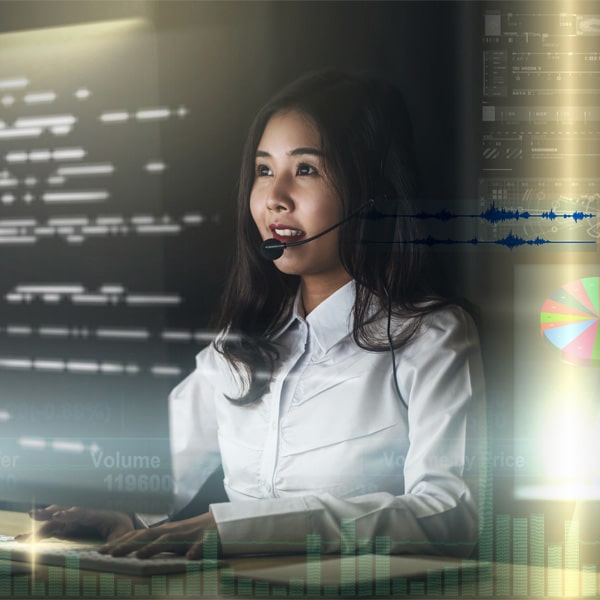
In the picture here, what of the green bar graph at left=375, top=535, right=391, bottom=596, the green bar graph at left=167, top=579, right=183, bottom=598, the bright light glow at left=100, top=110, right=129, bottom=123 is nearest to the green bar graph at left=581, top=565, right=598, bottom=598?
the green bar graph at left=375, top=535, right=391, bottom=596

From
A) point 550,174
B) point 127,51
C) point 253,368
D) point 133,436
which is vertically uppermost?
point 127,51

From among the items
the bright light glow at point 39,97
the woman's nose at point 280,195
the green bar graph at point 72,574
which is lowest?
the green bar graph at point 72,574

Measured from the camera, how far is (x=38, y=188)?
1.45 meters

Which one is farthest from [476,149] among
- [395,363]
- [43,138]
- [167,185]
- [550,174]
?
[43,138]

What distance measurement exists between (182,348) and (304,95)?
499 millimetres

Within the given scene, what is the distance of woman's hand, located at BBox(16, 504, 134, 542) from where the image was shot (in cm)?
142

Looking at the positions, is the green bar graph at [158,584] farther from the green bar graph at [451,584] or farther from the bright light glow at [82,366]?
the green bar graph at [451,584]

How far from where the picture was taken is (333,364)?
1390mm

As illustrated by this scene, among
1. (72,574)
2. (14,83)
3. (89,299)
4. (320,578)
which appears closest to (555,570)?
(320,578)

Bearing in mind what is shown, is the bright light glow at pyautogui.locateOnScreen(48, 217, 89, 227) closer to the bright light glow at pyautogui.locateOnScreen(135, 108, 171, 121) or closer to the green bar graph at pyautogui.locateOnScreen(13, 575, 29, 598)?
the bright light glow at pyautogui.locateOnScreen(135, 108, 171, 121)

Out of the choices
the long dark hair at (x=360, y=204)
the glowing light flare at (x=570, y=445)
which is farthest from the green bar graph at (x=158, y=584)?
the glowing light flare at (x=570, y=445)

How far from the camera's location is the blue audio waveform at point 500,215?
4.55 ft

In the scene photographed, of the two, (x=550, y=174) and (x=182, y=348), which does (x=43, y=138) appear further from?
(x=550, y=174)

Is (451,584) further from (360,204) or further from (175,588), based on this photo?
(360,204)
